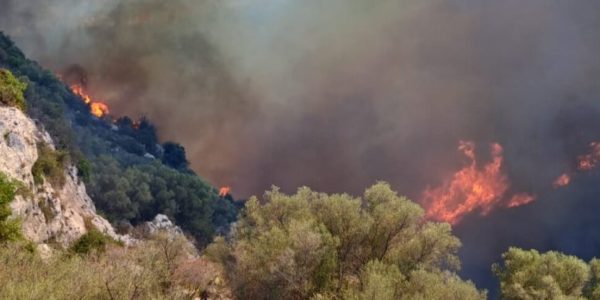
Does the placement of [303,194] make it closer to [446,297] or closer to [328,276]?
[328,276]

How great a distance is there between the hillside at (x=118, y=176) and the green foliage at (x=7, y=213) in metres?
57.7

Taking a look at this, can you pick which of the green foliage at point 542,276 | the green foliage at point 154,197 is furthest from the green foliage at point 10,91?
the green foliage at point 542,276

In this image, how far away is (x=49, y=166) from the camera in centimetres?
6694

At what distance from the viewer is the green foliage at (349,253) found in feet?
141

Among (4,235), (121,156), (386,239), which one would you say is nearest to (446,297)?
(386,239)

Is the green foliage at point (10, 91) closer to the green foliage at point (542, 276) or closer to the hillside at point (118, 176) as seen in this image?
the hillside at point (118, 176)

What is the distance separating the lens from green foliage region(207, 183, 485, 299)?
43125 millimetres

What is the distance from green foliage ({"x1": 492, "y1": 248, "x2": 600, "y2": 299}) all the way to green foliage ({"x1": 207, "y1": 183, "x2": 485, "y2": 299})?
175 inches

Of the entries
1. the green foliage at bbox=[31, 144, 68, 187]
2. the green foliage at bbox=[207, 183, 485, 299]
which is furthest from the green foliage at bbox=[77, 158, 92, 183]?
the green foliage at bbox=[207, 183, 485, 299]

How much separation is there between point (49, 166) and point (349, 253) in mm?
44009

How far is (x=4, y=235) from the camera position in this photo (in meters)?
42.6

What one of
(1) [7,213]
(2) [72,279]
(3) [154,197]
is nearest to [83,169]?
(3) [154,197]

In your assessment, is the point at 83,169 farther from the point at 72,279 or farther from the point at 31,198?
the point at 72,279

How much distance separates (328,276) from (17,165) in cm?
3603
